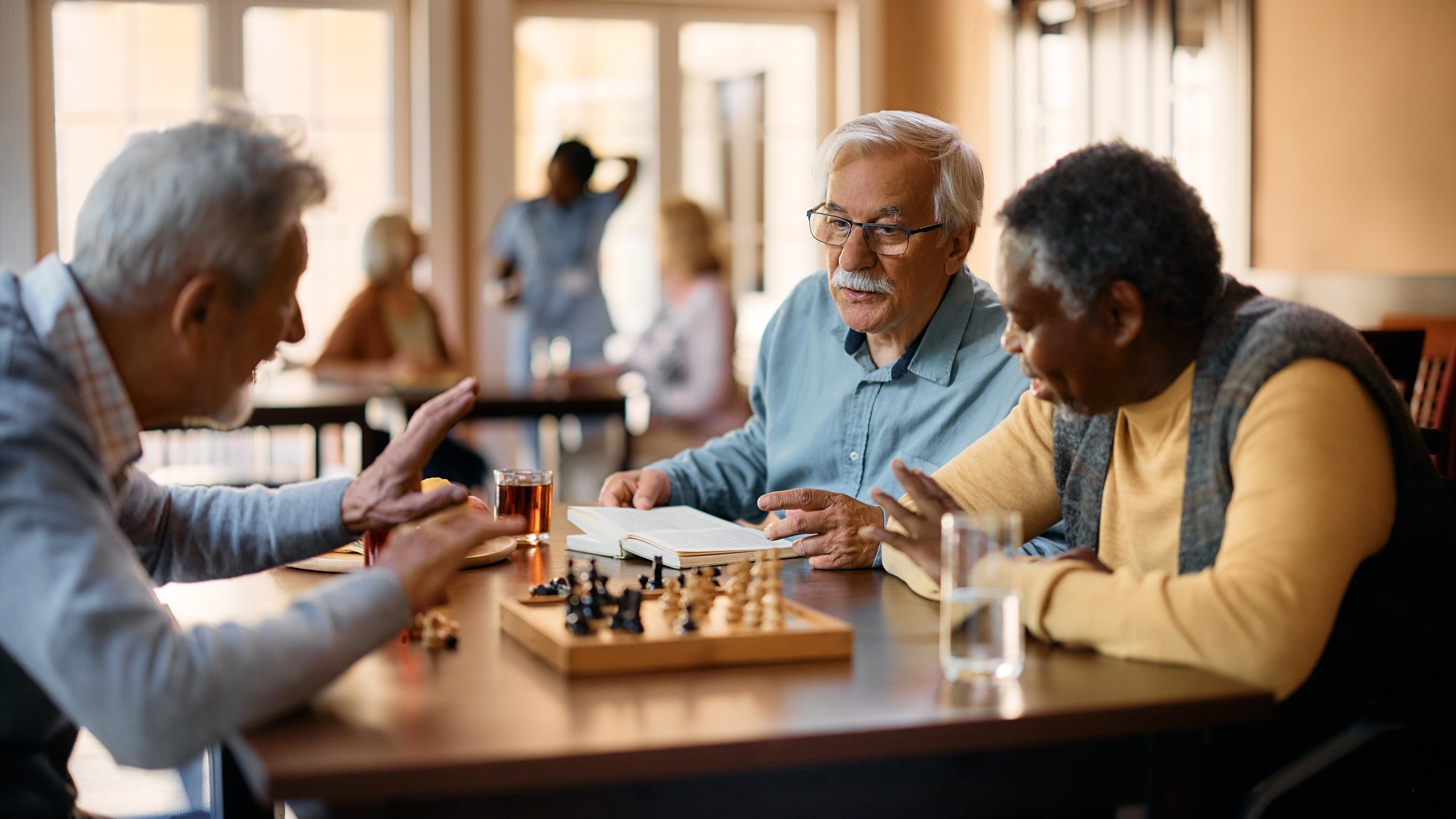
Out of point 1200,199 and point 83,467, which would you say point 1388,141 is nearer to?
point 1200,199

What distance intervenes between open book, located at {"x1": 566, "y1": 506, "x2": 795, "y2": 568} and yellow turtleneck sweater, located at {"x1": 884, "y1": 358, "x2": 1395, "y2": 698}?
0.48 m

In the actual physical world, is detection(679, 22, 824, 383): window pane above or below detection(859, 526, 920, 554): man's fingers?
above

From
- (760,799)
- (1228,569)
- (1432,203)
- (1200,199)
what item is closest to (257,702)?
(760,799)

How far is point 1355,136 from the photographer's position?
4.44 metres

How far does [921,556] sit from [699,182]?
19.4 ft

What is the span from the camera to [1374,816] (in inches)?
50.8

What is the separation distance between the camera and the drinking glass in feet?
6.13

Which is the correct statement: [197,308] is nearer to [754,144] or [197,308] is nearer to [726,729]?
[726,729]

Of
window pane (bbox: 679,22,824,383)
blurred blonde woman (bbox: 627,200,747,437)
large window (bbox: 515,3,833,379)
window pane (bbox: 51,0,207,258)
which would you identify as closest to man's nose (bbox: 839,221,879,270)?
blurred blonde woman (bbox: 627,200,747,437)

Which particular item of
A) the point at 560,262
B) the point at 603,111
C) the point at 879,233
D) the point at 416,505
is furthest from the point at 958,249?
the point at 603,111

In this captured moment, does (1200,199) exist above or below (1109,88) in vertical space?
below

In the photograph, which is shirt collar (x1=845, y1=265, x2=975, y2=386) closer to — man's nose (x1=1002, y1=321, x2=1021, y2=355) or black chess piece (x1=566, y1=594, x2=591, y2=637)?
man's nose (x1=1002, y1=321, x2=1021, y2=355)

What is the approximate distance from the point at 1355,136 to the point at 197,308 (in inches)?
170

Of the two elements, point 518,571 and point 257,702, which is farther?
point 518,571
